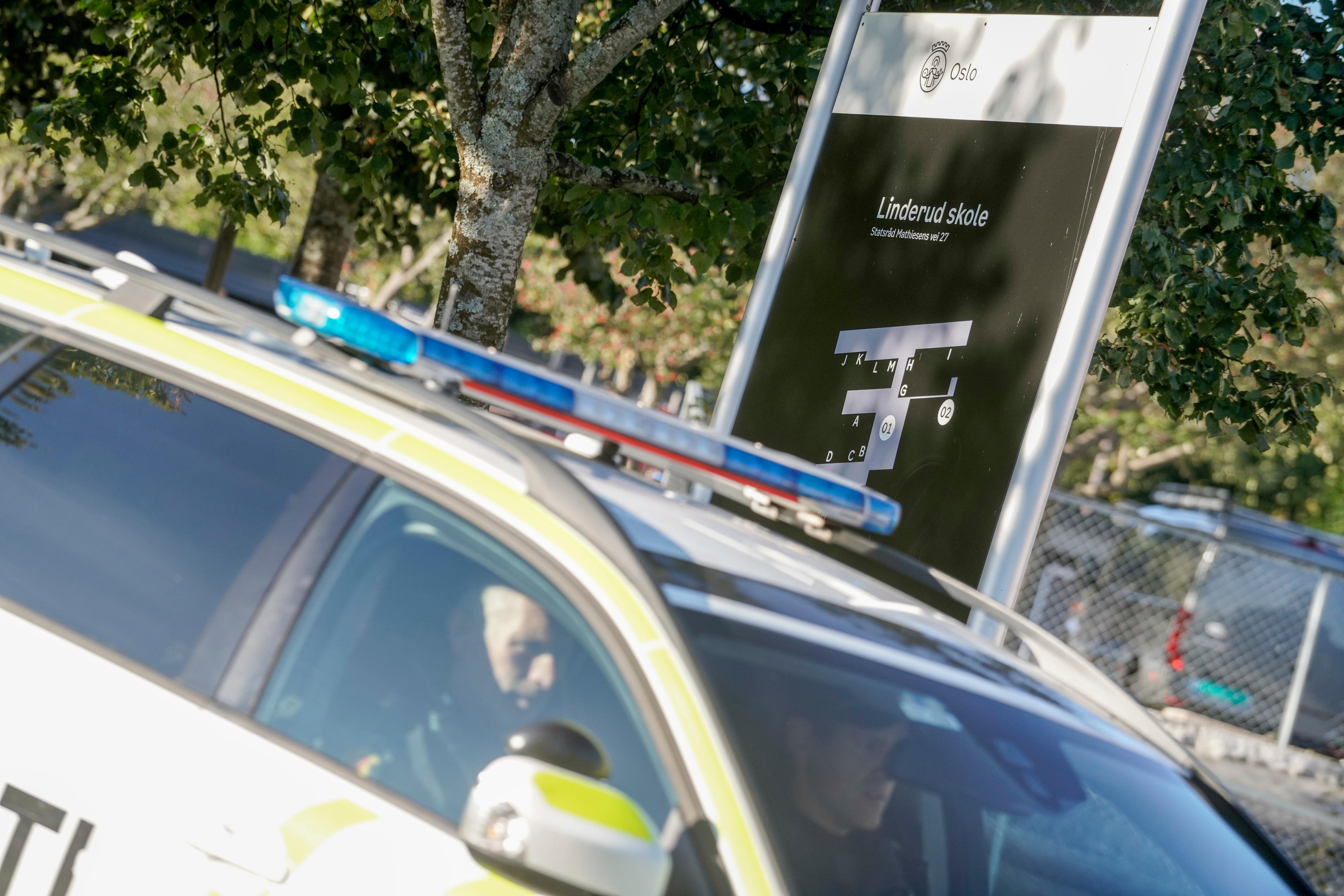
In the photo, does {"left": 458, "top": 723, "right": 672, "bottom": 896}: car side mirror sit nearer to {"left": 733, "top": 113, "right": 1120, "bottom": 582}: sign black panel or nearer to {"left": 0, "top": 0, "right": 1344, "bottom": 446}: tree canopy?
{"left": 733, "top": 113, "right": 1120, "bottom": 582}: sign black panel

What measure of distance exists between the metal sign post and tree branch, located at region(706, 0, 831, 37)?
7.89 feet

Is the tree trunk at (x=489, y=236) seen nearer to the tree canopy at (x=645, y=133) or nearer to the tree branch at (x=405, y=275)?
the tree canopy at (x=645, y=133)

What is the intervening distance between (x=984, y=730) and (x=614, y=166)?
5.87m

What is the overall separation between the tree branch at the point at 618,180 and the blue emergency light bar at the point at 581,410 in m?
3.34

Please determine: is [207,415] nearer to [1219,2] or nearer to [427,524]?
[427,524]

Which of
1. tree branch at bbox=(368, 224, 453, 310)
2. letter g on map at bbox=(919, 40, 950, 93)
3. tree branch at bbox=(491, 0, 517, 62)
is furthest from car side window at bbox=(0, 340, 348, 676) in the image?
tree branch at bbox=(368, 224, 453, 310)

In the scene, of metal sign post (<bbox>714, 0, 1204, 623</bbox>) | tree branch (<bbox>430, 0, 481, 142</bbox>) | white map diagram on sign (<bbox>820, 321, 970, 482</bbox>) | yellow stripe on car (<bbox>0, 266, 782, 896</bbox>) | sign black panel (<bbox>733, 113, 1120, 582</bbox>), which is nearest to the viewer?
yellow stripe on car (<bbox>0, 266, 782, 896</bbox>)

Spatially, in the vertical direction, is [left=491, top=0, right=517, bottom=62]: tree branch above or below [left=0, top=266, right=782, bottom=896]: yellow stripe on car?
above

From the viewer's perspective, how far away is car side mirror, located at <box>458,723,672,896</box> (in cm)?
159

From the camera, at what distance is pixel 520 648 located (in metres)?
2.02

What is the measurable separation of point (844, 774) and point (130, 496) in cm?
135

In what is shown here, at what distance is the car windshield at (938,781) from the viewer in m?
2.00

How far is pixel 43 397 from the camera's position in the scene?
2568 mm

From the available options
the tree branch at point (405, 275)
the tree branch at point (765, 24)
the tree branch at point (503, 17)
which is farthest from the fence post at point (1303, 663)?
the tree branch at point (405, 275)
